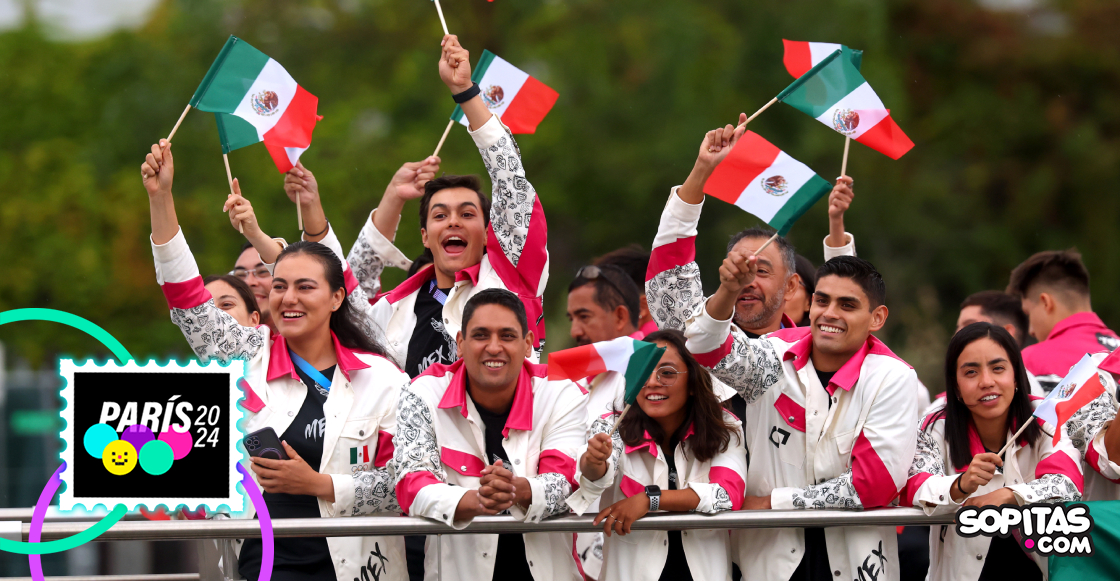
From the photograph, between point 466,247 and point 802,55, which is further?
point 802,55

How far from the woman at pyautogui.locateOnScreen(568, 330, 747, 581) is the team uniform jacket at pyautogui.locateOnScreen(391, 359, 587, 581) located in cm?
13

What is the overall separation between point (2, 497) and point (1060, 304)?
29.6ft

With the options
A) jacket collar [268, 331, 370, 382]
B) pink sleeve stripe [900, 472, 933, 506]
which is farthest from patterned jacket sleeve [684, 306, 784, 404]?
jacket collar [268, 331, 370, 382]

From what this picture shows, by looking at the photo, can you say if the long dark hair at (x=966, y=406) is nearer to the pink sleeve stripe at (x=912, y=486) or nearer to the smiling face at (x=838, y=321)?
the pink sleeve stripe at (x=912, y=486)

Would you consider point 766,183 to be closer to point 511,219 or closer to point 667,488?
point 511,219

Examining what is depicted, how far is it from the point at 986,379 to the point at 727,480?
113 centimetres

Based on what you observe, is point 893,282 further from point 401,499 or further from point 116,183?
point 401,499

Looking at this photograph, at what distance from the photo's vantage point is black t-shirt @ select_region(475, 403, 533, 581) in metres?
4.73

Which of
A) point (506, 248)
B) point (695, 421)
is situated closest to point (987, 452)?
point (695, 421)

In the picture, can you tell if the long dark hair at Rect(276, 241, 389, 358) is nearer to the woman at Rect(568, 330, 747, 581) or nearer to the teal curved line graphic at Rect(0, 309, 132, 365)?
the woman at Rect(568, 330, 747, 581)

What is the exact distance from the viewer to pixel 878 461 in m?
4.77

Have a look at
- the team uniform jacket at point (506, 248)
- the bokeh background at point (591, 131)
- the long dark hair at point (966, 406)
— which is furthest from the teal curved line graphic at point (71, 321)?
the bokeh background at point (591, 131)

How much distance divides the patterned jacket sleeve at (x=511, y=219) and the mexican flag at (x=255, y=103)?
3.29 ft

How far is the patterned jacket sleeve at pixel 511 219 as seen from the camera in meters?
5.44
